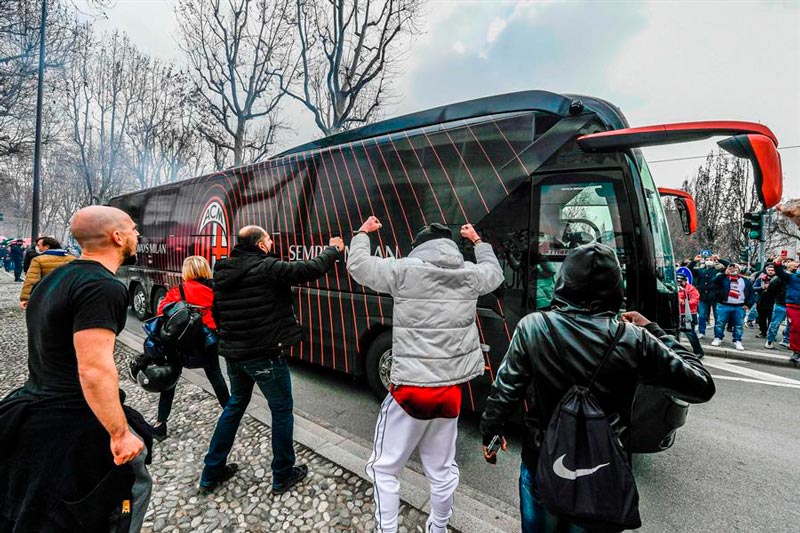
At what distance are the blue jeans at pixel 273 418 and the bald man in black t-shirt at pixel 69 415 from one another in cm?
107

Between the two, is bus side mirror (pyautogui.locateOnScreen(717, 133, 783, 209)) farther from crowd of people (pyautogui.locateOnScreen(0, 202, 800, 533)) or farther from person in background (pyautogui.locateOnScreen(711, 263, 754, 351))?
person in background (pyautogui.locateOnScreen(711, 263, 754, 351))

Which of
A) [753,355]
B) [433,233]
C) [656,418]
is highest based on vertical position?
[433,233]

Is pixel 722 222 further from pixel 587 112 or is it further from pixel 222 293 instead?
pixel 222 293

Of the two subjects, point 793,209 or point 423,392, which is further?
point 423,392

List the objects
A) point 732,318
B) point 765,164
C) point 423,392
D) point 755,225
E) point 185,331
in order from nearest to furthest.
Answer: point 423,392
point 765,164
point 185,331
point 732,318
point 755,225

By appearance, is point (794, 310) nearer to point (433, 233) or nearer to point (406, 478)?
point (406, 478)

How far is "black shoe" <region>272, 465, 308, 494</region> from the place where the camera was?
270 cm

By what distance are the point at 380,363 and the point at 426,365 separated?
7.46 ft

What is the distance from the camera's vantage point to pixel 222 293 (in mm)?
2746

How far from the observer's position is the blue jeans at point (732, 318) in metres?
8.15

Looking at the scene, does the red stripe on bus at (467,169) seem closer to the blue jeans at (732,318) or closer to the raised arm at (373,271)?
the raised arm at (373,271)

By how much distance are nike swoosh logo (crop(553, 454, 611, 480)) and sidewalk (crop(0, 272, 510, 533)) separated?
121 cm

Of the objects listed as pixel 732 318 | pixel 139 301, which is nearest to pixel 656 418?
pixel 732 318

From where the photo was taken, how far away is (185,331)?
129 inches
